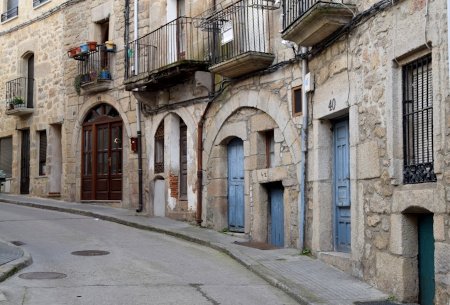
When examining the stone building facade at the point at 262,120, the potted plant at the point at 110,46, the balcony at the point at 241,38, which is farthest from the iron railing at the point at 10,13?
the balcony at the point at 241,38

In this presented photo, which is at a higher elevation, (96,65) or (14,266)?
(96,65)

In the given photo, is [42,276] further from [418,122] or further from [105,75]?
[105,75]

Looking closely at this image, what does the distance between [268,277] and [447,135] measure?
11.0ft

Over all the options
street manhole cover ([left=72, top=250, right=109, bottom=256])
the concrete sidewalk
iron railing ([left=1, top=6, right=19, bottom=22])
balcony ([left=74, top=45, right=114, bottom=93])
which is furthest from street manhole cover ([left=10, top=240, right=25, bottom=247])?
iron railing ([left=1, top=6, right=19, bottom=22])

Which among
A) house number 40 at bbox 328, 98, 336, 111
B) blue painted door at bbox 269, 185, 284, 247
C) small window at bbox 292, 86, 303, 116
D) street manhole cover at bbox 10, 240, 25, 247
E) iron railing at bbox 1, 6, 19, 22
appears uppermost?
iron railing at bbox 1, 6, 19, 22

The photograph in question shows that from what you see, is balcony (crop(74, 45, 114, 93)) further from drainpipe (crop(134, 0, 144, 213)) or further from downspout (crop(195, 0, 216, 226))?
downspout (crop(195, 0, 216, 226))

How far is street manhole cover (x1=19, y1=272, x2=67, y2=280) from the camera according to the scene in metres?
8.49

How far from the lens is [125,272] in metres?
9.02

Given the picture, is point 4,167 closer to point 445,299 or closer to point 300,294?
point 300,294

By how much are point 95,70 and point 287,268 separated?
10.5m

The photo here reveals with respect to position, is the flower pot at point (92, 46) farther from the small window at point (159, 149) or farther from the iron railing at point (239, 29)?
the iron railing at point (239, 29)

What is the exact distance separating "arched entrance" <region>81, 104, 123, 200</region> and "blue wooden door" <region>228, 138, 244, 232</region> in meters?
5.02

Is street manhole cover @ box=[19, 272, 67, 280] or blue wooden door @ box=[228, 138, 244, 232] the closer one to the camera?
street manhole cover @ box=[19, 272, 67, 280]

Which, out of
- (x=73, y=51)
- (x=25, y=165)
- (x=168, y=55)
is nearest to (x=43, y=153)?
(x=25, y=165)
